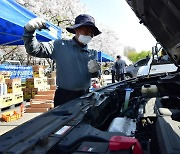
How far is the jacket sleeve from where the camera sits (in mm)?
2518

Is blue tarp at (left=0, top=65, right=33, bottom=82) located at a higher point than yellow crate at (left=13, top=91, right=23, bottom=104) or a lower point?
higher

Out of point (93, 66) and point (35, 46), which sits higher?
point (35, 46)

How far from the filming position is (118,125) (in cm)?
195

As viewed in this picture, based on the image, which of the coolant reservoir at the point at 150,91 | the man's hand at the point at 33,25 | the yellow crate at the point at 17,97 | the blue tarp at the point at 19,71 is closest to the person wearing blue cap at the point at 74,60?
the man's hand at the point at 33,25

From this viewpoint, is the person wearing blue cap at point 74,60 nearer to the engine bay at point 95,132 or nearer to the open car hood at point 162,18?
the engine bay at point 95,132

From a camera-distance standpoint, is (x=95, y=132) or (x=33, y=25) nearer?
(x=95, y=132)

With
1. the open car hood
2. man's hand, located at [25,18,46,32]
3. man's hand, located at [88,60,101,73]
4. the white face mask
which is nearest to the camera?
the open car hood

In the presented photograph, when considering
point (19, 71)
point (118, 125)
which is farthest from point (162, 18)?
point (19, 71)

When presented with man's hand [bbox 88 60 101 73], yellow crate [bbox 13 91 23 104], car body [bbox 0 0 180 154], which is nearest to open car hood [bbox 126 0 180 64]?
car body [bbox 0 0 180 154]

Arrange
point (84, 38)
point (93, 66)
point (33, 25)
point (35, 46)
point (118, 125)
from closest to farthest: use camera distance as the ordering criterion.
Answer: point (118, 125)
point (33, 25)
point (35, 46)
point (93, 66)
point (84, 38)

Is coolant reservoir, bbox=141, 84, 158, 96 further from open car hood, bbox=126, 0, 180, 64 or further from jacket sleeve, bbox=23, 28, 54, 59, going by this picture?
jacket sleeve, bbox=23, 28, 54, 59

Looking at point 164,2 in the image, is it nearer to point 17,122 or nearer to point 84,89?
point 84,89

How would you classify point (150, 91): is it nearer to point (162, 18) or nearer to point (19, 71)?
point (162, 18)

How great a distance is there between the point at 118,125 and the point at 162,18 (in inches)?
34.8
